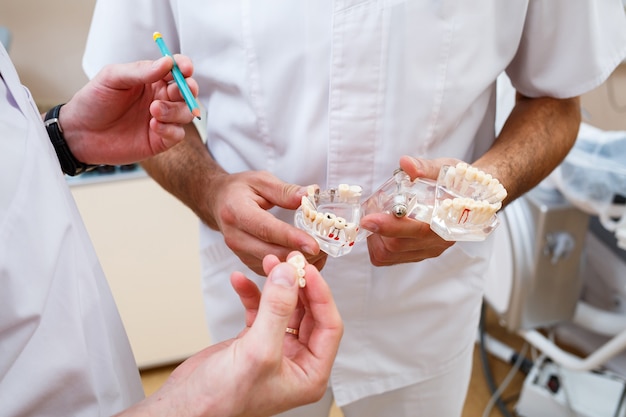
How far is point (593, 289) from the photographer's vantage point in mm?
1789

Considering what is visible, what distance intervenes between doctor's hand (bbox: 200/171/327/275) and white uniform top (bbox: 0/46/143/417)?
0.17 metres

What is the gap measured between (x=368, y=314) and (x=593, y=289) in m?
1.28

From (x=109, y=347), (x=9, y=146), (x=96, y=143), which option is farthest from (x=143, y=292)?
(x=9, y=146)

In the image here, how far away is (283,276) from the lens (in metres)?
0.49

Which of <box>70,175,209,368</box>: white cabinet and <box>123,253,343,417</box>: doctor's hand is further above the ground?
<box>123,253,343,417</box>: doctor's hand

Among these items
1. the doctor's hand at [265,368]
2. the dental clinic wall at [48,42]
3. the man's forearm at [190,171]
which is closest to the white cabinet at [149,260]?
the dental clinic wall at [48,42]

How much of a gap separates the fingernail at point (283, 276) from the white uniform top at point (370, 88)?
0.84 feet

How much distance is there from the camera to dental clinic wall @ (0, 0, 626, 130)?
5.48 feet

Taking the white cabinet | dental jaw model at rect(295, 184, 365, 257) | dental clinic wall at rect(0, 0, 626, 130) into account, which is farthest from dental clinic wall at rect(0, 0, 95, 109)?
dental jaw model at rect(295, 184, 365, 257)

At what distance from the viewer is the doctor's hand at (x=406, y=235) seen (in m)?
0.61

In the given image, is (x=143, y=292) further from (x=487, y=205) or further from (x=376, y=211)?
(x=487, y=205)

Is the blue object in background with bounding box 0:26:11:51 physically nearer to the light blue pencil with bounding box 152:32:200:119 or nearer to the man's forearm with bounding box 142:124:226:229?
the man's forearm with bounding box 142:124:226:229

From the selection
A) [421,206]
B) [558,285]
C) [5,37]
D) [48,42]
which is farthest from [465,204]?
[48,42]

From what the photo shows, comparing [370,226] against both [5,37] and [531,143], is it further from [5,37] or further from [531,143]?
[5,37]
